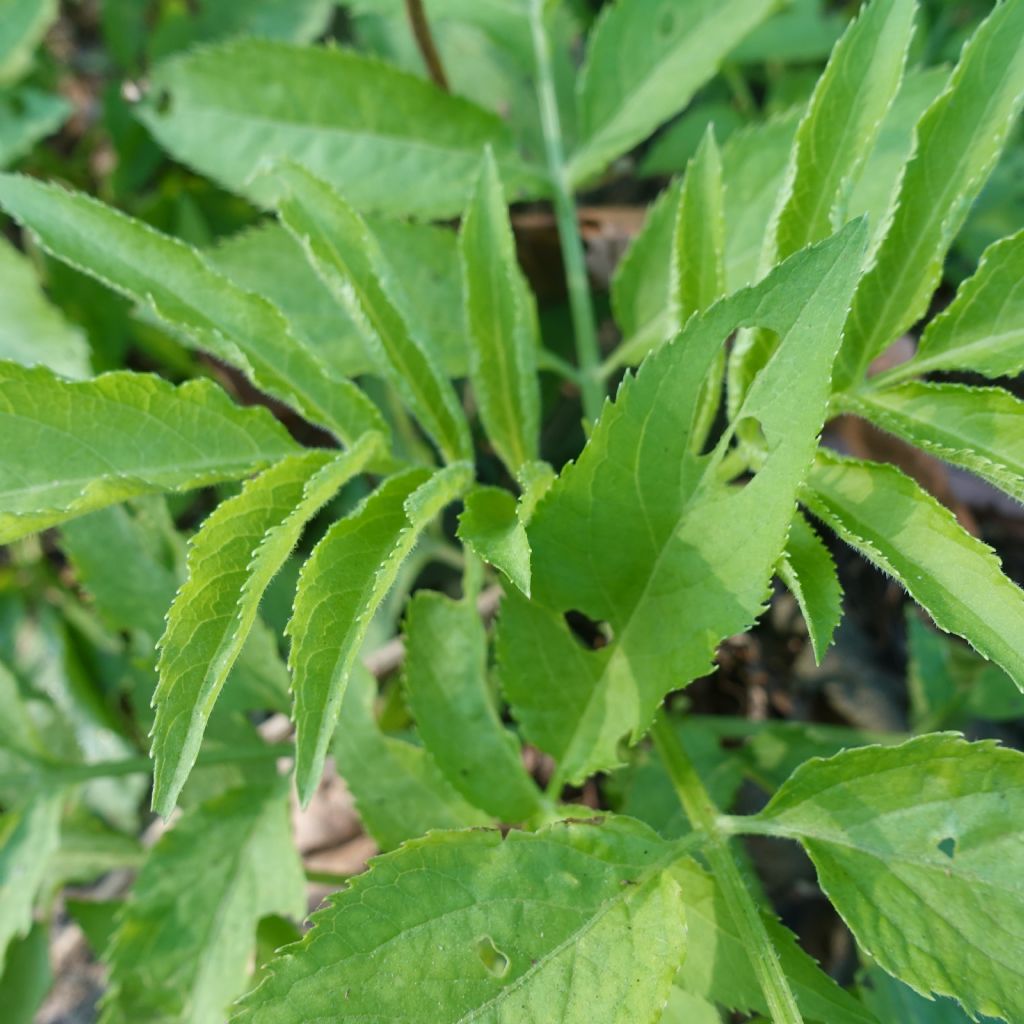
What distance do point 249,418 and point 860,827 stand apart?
738 mm

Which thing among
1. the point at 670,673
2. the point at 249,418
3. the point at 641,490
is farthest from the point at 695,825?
the point at 249,418

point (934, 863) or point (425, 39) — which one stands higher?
point (425, 39)

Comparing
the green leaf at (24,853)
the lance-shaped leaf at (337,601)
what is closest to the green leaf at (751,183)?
the lance-shaped leaf at (337,601)

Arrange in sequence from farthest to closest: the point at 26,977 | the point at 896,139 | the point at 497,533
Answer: the point at 26,977 → the point at 896,139 → the point at 497,533

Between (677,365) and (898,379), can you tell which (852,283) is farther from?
(898,379)

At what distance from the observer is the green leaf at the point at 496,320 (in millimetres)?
1154

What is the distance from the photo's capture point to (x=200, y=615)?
0.84 m

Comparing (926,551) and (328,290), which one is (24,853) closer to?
(328,290)

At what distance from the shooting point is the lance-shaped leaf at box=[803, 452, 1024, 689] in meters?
0.81

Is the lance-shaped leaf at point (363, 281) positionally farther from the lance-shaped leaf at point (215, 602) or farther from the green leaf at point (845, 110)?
the green leaf at point (845, 110)

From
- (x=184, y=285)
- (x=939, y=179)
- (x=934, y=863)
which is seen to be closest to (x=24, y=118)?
(x=184, y=285)

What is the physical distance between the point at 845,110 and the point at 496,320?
1.45ft

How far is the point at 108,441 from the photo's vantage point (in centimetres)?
96

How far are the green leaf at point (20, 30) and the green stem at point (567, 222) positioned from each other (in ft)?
4.06
